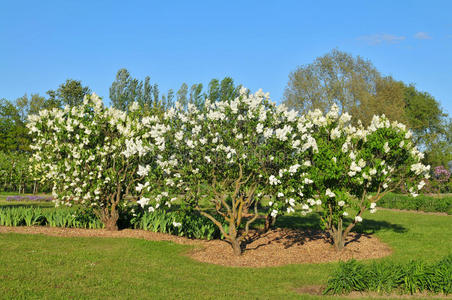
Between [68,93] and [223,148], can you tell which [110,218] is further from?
[68,93]

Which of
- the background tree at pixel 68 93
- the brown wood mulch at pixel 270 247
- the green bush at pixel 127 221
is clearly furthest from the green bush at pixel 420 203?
the background tree at pixel 68 93

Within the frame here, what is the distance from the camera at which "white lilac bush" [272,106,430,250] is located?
1093 centimetres

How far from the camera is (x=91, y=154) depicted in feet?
44.0

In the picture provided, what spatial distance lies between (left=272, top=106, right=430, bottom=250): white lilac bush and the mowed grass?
1.81 meters

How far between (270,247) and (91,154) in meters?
7.00

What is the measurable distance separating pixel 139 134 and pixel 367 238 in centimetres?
961

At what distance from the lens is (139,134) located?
46.5ft

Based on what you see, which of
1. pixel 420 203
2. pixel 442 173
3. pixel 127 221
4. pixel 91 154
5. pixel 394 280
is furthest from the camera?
pixel 442 173

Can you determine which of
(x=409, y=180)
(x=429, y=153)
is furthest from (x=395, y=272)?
(x=429, y=153)

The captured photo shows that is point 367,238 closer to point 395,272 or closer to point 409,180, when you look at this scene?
point 409,180

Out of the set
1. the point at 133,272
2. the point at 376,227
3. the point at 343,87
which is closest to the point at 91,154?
the point at 133,272

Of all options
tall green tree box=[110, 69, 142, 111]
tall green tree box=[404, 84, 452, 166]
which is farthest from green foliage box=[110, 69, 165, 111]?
tall green tree box=[404, 84, 452, 166]

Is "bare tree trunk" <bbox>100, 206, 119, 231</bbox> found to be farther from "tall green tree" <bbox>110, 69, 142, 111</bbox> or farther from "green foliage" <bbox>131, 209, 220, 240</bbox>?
"tall green tree" <bbox>110, 69, 142, 111</bbox>

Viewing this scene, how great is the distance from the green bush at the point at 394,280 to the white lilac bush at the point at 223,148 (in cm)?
300
